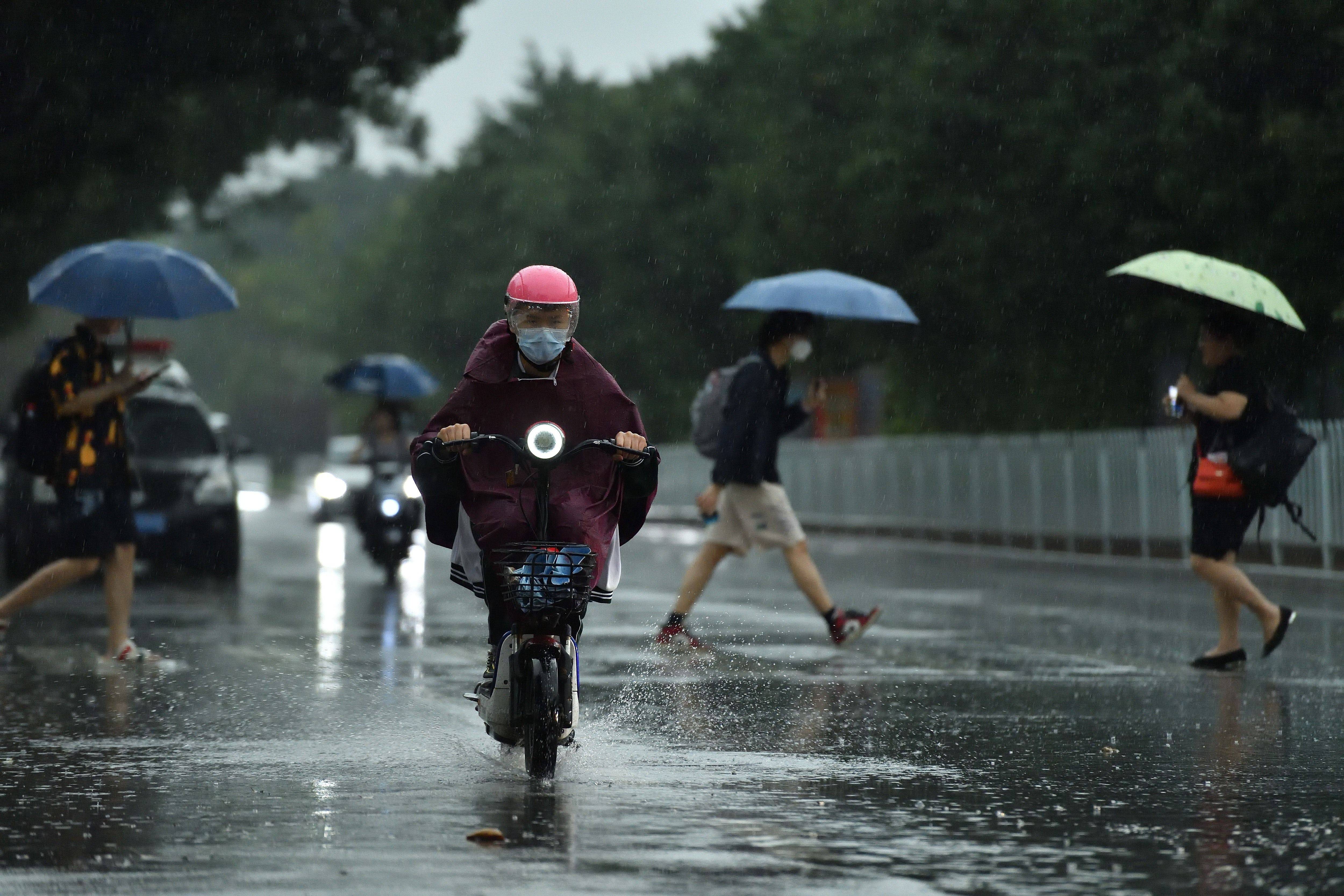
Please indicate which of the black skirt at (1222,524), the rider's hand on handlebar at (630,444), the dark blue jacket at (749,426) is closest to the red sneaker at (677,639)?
the dark blue jacket at (749,426)

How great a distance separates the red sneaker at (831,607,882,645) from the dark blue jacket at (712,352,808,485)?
0.89 meters

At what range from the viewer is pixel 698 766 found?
782 cm

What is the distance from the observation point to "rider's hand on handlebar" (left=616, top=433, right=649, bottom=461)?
297 inches

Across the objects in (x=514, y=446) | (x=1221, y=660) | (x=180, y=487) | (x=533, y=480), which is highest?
(x=180, y=487)

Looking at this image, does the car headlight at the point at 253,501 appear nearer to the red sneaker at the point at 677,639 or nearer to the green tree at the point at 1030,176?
the green tree at the point at 1030,176

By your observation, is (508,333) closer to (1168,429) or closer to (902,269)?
(1168,429)

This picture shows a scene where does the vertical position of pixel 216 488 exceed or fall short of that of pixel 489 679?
it exceeds it

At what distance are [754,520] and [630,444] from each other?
5.62m

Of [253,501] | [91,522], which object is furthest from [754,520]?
[253,501]

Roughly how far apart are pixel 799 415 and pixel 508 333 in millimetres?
5673

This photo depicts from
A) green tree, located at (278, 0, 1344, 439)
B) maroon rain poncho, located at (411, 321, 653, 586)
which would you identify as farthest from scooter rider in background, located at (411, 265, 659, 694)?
green tree, located at (278, 0, 1344, 439)

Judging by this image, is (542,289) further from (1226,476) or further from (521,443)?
(1226,476)

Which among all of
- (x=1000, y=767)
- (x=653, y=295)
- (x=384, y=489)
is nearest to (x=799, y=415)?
(x=1000, y=767)

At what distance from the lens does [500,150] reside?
7131 centimetres
